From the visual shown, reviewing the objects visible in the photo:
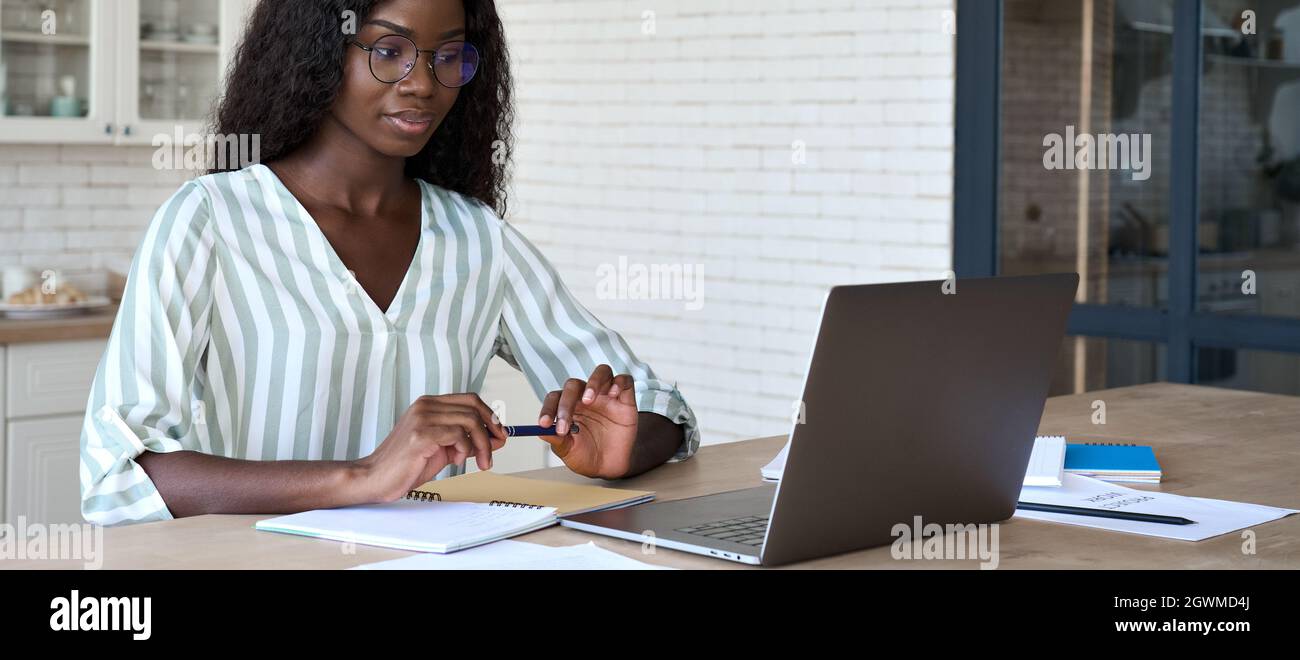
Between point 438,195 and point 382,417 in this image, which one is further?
point 438,195

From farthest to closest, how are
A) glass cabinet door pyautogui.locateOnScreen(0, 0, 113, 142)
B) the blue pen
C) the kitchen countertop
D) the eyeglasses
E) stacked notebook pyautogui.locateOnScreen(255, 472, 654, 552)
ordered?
glass cabinet door pyautogui.locateOnScreen(0, 0, 113, 142), the kitchen countertop, the eyeglasses, the blue pen, stacked notebook pyautogui.locateOnScreen(255, 472, 654, 552)

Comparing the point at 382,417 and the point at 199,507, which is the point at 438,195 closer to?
the point at 382,417

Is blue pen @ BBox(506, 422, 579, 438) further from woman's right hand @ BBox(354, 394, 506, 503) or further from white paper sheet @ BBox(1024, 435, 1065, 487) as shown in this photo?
white paper sheet @ BBox(1024, 435, 1065, 487)

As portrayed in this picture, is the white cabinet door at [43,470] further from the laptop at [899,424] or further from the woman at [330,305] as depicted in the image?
the laptop at [899,424]

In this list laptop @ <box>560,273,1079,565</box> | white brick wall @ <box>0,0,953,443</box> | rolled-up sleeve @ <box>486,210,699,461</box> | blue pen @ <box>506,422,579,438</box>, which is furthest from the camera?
white brick wall @ <box>0,0,953,443</box>

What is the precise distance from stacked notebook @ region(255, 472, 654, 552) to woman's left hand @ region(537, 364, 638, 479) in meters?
0.06

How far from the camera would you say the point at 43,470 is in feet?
14.0

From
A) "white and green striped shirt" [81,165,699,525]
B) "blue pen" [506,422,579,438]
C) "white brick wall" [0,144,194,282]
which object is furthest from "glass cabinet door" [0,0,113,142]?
"blue pen" [506,422,579,438]

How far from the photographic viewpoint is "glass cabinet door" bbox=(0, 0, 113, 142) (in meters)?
4.58

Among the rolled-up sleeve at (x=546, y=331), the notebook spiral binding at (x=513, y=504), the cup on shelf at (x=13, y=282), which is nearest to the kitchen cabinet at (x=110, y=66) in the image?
the cup on shelf at (x=13, y=282)

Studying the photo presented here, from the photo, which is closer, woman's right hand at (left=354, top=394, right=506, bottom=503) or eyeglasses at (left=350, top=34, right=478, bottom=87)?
woman's right hand at (left=354, top=394, right=506, bottom=503)
